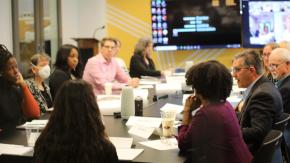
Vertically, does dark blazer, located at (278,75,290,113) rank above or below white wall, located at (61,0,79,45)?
below

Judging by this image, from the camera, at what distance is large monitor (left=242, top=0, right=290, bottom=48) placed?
280 inches

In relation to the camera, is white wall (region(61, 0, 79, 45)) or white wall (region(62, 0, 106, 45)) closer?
white wall (region(61, 0, 79, 45))

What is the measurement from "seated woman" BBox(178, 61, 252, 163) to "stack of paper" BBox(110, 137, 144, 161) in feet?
0.80

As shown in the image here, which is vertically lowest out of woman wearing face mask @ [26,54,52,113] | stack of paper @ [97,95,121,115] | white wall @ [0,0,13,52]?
stack of paper @ [97,95,121,115]

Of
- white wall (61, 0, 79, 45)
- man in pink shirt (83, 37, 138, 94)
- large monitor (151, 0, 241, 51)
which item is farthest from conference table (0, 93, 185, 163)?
white wall (61, 0, 79, 45)

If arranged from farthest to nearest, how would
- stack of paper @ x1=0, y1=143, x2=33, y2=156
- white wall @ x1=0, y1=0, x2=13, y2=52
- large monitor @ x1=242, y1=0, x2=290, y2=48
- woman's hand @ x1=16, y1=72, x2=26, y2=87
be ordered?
1. large monitor @ x1=242, y1=0, x2=290, y2=48
2. white wall @ x1=0, y1=0, x2=13, y2=52
3. woman's hand @ x1=16, y1=72, x2=26, y2=87
4. stack of paper @ x1=0, y1=143, x2=33, y2=156

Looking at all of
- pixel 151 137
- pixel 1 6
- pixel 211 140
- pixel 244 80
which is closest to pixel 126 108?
pixel 151 137

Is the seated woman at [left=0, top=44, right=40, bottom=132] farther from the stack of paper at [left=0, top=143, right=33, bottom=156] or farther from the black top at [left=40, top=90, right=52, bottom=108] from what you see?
the black top at [left=40, top=90, right=52, bottom=108]

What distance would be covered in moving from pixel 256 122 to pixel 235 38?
494cm

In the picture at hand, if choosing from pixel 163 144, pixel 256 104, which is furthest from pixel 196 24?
pixel 163 144

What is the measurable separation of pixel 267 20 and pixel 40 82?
173 inches

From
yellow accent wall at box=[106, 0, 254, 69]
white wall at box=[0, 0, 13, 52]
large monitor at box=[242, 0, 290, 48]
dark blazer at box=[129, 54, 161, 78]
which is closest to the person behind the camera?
white wall at box=[0, 0, 13, 52]

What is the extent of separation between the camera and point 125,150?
229 centimetres

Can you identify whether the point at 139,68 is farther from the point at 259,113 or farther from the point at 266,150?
the point at 266,150
